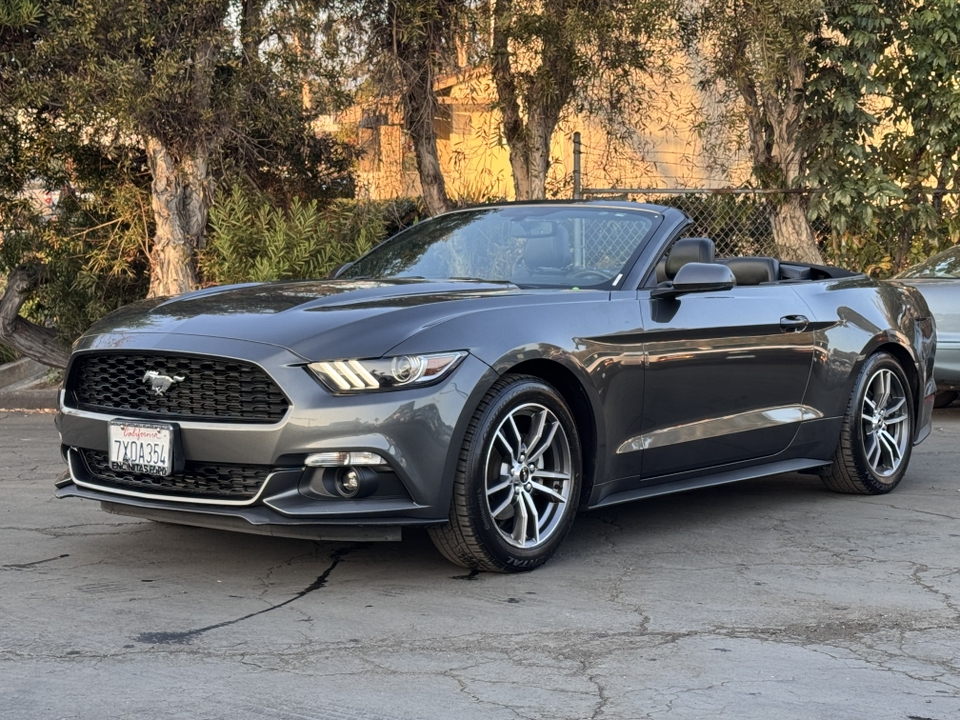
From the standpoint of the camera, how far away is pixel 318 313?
5.24 metres

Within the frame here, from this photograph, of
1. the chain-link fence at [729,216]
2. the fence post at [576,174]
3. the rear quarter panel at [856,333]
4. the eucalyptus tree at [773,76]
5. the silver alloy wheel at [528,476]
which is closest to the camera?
the silver alloy wheel at [528,476]

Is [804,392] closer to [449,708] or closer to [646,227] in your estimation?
[646,227]

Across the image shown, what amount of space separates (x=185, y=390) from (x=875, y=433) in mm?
3918

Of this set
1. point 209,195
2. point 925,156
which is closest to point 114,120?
point 209,195

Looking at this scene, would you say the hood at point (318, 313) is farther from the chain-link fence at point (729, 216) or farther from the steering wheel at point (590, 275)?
the chain-link fence at point (729, 216)

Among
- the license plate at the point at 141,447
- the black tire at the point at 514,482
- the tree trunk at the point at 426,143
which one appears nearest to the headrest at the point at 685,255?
the black tire at the point at 514,482

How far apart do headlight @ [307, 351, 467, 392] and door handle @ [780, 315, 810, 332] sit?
2.33m

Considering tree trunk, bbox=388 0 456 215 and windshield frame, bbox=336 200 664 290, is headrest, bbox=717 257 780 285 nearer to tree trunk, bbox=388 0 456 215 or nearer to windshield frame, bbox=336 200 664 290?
windshield frame, bbox=336 200 664 290

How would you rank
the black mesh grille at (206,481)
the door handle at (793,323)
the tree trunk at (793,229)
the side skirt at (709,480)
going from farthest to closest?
the tree trunk at (793,229), the door handle at (793,323), the side skirt at (709,480), the black mesh grille at (206,481)

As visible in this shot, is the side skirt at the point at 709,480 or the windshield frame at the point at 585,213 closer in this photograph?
the side skirt at the point at 709,480

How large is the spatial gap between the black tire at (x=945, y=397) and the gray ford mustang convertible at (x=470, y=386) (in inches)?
187

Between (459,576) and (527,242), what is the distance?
5.65 feet

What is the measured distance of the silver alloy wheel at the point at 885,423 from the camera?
740cm

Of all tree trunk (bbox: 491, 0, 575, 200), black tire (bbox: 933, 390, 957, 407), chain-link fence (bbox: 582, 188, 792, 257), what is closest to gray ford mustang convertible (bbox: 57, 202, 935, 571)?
black tire (bbox: 933, 390, 957, 407)
